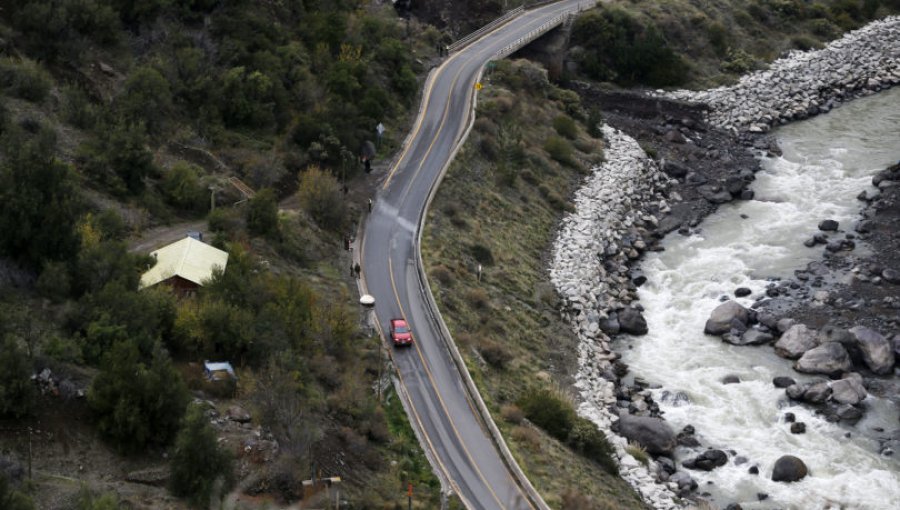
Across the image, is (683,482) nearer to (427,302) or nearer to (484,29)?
(427,302)

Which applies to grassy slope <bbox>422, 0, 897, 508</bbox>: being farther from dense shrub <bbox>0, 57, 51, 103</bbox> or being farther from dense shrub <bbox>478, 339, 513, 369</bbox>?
dense shrub <bbox>0, 57, 51, 103</bbox>

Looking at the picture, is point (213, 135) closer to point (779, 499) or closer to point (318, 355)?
point (318, 355)

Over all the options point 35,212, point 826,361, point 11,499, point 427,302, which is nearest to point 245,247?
point 427,302

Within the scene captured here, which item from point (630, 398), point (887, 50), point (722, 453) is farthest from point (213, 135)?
point (887, 50)

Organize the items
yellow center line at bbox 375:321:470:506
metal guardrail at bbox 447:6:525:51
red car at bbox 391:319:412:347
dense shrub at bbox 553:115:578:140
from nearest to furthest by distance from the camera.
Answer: yellow center line at bbox 375:321:470:506 → red car at bbox 391:319:412:347 → dense shrub at bbox 553:115:578:140 → metal guardrail at bbox 447:6:525:51

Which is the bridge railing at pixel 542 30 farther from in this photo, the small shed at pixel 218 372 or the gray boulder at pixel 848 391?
the small shed at pixel 218 372

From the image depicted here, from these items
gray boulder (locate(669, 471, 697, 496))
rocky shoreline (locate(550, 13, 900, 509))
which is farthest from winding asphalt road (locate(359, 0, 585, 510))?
gray boulder (locate(669, 471, 697, 496))
